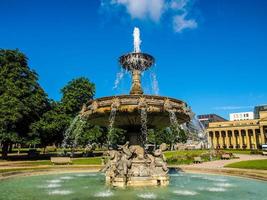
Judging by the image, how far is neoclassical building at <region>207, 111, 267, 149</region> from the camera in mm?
114625

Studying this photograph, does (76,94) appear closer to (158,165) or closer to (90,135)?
(90,135)

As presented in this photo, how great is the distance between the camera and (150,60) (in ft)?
58.2

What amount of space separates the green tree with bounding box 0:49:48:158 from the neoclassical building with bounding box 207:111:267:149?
86305mm

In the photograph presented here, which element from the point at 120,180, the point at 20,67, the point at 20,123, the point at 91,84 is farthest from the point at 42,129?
the point at 120,180

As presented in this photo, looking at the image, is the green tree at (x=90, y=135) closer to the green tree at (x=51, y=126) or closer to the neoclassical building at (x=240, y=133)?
the green tree at (x=51, y=126)

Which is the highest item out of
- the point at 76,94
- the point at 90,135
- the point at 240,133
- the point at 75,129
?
the point at 76,94

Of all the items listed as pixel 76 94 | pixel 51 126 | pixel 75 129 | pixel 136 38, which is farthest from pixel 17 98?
pixel 136 38

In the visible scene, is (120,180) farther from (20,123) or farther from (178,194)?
(20,123)

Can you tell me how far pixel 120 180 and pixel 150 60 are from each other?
24.1ft

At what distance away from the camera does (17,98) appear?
38.6 m

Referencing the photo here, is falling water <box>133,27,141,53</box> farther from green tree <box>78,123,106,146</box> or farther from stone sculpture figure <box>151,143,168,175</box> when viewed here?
green tree <box>78,123,106,146</box>

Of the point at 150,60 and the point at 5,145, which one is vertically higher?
the point at 150,60

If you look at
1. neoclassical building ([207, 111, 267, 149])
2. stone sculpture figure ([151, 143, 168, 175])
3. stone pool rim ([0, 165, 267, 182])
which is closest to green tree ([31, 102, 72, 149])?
stone pool rim ([0, 165, 267, 182])

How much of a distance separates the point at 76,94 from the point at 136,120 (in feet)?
116
